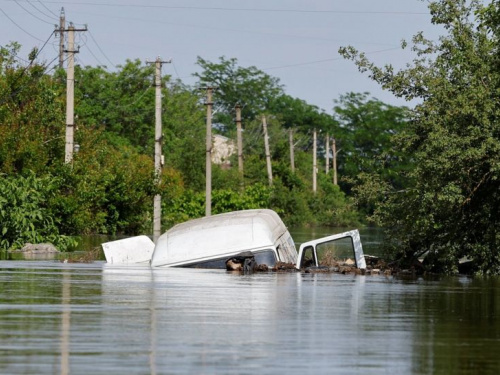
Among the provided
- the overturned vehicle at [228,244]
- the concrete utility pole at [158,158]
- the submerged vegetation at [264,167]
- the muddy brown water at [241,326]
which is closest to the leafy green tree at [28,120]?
the submerged vegetation at [264,167]

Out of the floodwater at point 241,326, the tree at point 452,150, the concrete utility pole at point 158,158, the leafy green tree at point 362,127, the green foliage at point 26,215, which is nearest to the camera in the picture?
the floodwater at point 241,326

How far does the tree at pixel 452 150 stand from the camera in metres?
28.2

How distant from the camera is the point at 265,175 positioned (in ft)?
319

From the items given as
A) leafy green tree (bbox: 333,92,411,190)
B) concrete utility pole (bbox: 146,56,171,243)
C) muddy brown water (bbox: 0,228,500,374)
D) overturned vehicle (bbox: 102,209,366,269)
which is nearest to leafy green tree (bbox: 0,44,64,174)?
concrete utility pole (bbox: 146,56,171,243)

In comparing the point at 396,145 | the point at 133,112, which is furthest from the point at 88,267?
the point at 133,112

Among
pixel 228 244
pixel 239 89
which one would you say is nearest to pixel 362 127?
pixel 239 89

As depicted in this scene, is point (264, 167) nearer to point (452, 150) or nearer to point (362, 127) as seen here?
point (362, 127)

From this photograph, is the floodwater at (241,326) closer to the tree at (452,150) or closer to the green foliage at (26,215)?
the tree at (452,150)

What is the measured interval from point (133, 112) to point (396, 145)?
207 feet

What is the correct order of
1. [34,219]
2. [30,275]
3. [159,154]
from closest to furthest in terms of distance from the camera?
[30,275] → [34,219] → [159,154]

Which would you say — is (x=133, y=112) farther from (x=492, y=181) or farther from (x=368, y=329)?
(x=368, y=329)

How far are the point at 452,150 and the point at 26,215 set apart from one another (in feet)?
57.3

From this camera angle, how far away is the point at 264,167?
99312 millimetres

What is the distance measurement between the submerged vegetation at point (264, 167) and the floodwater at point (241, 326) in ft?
12.9
